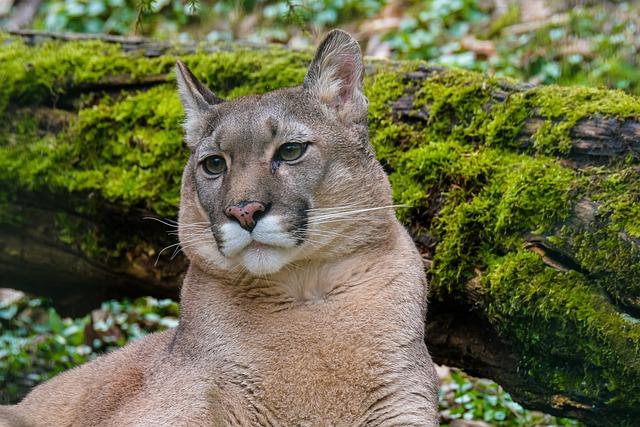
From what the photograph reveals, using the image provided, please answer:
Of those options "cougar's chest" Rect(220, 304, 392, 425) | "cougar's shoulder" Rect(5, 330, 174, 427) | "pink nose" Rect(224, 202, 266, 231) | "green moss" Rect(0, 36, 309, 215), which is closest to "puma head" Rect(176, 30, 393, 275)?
"pink nose" Rect(224, 202, 266, 231)

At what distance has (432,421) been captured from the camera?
17.2ft

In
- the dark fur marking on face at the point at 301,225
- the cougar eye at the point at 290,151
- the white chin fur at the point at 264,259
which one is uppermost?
the cougar eye at the point at 290,151

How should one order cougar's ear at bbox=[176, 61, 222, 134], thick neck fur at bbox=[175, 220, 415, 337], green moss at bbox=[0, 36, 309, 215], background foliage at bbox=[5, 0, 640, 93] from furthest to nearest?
background foliage at bbox=[5, 0, 640, 93], green moss at bbox=[0, 36, 309, 215], cougar's ear at bbox=[176, 61, 222, 134], thick neck fur at bbox=[175, 220, 415, 337]

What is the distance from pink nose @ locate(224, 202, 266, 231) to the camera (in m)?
4.93

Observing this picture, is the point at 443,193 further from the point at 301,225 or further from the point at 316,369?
the point at 316,369

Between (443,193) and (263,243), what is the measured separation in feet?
7.11

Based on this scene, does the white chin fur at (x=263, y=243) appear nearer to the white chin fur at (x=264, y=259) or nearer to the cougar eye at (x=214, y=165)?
the white chin fur at (x=264, y=259)

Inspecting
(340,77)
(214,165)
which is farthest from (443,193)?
(214,165)

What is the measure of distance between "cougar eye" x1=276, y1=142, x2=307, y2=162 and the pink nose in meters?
0.52

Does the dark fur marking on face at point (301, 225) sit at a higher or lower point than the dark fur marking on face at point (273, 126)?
lower

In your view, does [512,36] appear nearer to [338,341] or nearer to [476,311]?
[476,311]

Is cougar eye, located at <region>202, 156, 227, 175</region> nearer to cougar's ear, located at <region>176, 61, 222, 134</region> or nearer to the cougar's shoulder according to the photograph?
cougar's ear, located at <region>176, 61, 222, 134</region>

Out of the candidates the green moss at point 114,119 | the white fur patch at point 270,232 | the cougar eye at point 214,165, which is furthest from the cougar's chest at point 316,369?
the green moss at point 114,119

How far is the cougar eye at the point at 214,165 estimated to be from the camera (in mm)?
5527
